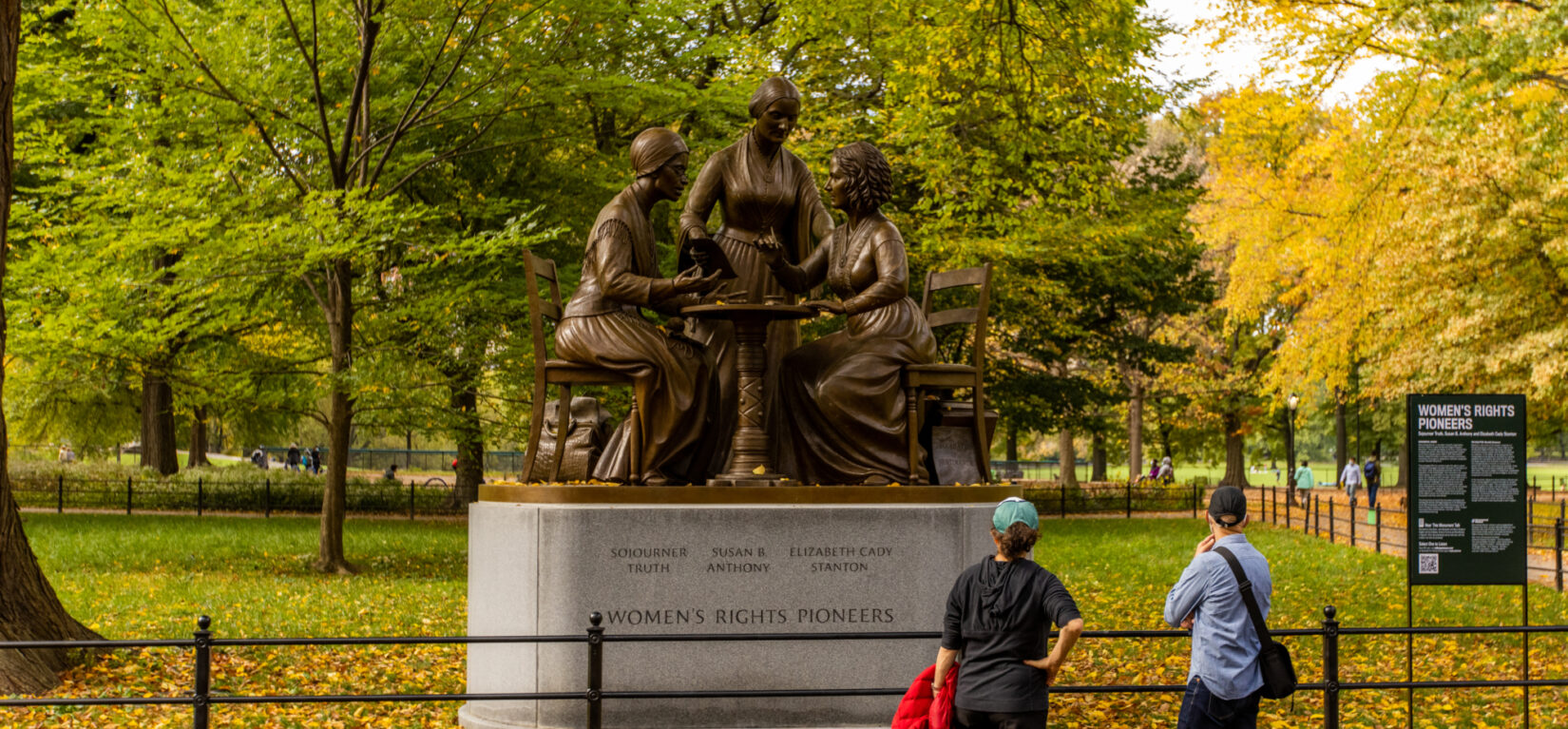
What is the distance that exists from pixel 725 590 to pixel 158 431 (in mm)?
26753

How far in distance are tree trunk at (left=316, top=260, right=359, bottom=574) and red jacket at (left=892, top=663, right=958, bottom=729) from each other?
13.1 meters

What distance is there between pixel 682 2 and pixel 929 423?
10704 millimetres

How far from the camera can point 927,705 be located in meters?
5.74

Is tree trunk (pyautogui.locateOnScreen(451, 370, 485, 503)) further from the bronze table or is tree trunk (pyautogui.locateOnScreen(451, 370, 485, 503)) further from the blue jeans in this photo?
the blue jeans

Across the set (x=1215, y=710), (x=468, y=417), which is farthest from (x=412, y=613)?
(x=1215, y=710)

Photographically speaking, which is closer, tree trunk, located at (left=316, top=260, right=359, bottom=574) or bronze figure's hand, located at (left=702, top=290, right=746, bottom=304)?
bronze figure's hand, located at (left=702, top=290, right=746, bottom=304)

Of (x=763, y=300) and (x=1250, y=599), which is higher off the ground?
(x=763, y=300)

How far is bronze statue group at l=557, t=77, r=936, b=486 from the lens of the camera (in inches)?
332

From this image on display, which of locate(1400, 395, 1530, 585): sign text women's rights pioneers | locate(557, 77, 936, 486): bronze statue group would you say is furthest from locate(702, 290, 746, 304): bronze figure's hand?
locate(1400, 395, 1530, 585): sign text women's rights pioneers

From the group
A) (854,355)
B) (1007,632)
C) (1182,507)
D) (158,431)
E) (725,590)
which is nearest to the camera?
(1007,632)

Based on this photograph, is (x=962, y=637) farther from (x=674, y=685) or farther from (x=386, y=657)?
(x=386, y=657)

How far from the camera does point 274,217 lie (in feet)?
51.2

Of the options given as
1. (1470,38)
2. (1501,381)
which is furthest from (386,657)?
(1501,381)

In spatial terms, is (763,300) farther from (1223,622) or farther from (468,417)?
(468,417)
